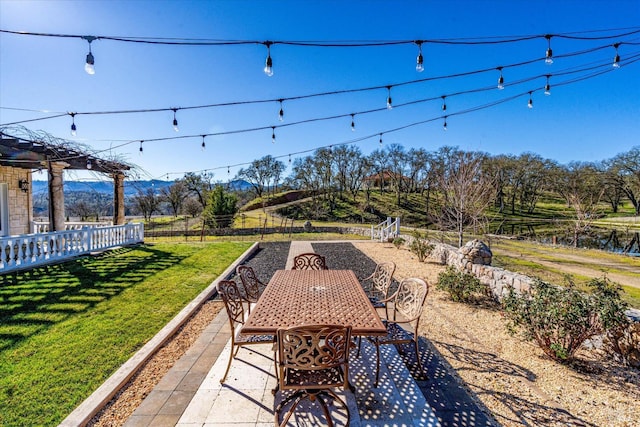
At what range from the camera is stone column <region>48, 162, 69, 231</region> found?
28.1ft

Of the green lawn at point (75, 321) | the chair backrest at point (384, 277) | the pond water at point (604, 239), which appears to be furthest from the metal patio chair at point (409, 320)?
the pond water at point (604, 239)

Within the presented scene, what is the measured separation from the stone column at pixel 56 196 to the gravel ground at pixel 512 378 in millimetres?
7459

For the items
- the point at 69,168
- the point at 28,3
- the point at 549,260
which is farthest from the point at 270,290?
the point at 69,168

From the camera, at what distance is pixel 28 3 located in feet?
13.2

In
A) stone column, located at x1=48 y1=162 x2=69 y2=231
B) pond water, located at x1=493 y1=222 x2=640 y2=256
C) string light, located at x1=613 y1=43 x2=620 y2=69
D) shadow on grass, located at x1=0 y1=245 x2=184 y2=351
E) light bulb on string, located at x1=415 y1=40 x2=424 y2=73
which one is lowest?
pond water, located at x1=493 y1=222 x2=640 y2=256

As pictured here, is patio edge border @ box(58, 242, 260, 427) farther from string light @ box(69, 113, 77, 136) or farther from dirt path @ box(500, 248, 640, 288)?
dirt path @ box(500, 248, 640, 288)

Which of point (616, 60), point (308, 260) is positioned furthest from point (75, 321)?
point (616, 60)

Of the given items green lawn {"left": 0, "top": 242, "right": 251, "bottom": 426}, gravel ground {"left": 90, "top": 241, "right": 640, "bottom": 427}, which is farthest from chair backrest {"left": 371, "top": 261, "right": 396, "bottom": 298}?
green lawn {"left": 0, "top": 242, "right": 251, "bottom": 426}

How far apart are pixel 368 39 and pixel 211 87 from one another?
5871mm

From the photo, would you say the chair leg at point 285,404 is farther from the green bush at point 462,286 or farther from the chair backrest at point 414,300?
the green bush at point 462,286

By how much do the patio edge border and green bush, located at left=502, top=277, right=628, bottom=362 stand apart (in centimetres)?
450

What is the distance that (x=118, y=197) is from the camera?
1127cm

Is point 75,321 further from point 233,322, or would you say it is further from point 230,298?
point 233,322

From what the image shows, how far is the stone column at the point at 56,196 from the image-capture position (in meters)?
8.58
